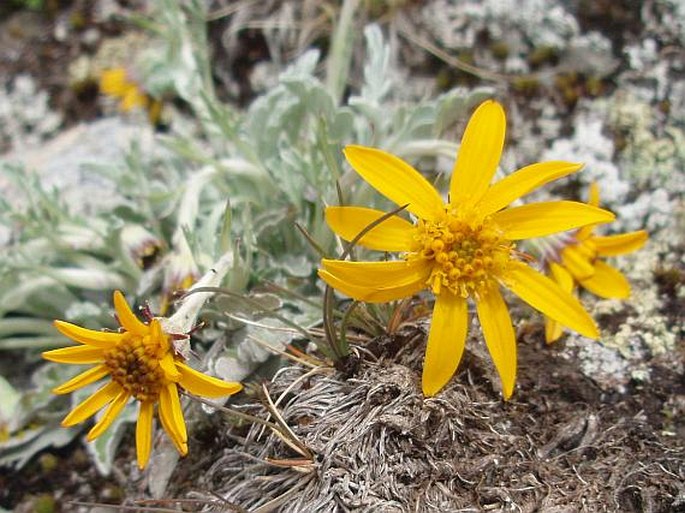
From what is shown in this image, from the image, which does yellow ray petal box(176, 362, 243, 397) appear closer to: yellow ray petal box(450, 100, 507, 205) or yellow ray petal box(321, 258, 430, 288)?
yellow ray petal box(321, 258, 430, 288)

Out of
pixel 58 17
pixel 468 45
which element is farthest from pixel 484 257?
pixel 58 17

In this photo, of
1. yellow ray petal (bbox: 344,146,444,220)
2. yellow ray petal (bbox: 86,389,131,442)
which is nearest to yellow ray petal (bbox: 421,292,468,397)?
yellow ray petal (bbox: 344,146,444,220)

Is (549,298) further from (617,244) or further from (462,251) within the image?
(617,244)

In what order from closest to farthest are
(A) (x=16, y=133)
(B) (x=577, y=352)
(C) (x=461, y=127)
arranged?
(B) (x=577, y=352)
(C) (x=461, y=127)
(A) (x=16, y=133)

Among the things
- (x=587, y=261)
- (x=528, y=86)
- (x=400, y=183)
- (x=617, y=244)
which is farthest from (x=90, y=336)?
(x=528, y=86)

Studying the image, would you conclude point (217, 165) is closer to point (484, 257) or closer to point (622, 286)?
point (484, 257)
